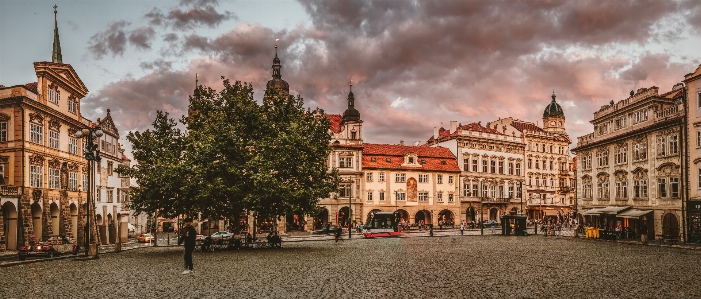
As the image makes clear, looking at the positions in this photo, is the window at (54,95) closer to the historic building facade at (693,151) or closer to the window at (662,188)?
Answer: the historic building facade at (693,151)

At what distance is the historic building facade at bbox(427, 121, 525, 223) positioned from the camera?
311ft

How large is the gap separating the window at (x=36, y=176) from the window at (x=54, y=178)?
1.69 m

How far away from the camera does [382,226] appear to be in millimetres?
64875

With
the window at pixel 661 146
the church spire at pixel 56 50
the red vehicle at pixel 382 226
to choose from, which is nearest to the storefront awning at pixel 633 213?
the window at pixel 661 146

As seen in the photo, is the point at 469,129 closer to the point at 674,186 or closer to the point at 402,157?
the point at 402,157

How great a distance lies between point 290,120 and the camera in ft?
140

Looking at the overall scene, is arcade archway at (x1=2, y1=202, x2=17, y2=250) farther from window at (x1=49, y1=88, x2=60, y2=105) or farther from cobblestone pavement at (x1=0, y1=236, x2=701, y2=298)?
cobblestone pavement at (x1=0, y1=236, x2=701, y2=298)

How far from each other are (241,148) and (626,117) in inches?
1498

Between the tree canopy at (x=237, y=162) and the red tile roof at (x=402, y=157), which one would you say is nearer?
the tree canopy at (x=237, y=162)

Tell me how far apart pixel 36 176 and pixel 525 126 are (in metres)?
85.2

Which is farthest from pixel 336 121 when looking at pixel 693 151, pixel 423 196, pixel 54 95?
pixel 693 151

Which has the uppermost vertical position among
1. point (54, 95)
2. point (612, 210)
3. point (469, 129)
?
point (469, 129)

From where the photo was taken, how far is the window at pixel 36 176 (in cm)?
4691

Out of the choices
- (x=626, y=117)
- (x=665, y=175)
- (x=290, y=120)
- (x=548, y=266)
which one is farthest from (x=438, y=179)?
(x=548, y=266)
